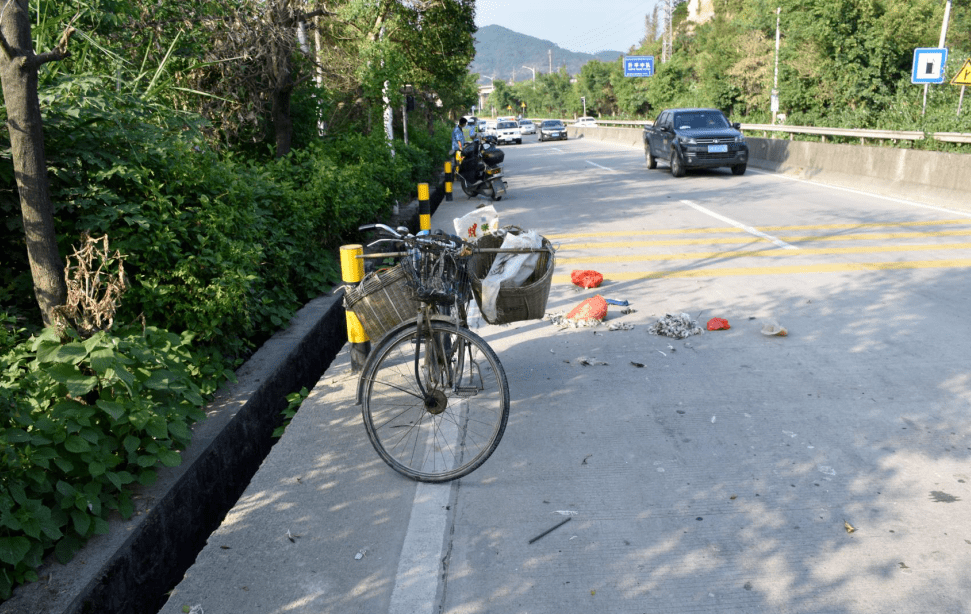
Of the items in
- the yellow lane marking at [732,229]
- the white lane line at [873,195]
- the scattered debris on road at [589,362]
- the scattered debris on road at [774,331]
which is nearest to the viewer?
the scattered debris on road at [589,362]

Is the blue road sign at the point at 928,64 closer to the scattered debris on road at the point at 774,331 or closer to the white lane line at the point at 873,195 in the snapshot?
the white lane line at the point at 873,195

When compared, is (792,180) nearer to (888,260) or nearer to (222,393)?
(888,260)

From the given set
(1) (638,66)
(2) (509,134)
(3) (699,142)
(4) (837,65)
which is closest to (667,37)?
→ (1) (638,66)

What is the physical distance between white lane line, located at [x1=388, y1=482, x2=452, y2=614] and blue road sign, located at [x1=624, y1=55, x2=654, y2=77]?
223ft

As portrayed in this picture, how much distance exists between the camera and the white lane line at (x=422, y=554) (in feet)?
10.1

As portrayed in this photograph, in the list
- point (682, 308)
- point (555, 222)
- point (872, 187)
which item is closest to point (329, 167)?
point (682, 308)

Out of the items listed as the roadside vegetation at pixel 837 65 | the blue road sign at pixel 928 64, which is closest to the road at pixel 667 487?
the blue road sign at pixel 928 64

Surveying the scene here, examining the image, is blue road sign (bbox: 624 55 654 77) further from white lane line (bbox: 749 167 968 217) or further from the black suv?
white lane line (bbox: 749 167 968 217)

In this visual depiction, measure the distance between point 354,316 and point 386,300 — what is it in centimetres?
132

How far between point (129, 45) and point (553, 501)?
645 centimetres

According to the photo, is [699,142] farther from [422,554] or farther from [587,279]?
[422,554]

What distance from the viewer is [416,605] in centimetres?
305

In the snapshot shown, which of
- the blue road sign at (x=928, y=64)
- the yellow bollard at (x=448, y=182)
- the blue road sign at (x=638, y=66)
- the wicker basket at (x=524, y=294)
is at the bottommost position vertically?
the yellow bollard at (x=448, y=182)

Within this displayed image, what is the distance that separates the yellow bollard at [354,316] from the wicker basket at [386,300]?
0.97 metres
